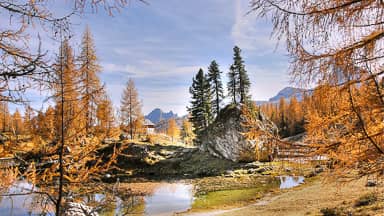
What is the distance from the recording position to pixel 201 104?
43.7m

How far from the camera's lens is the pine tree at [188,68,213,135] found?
43.4 metres

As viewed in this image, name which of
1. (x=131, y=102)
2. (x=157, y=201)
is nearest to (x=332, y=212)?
(x=157, y=201)

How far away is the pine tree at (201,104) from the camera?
43.4 meters

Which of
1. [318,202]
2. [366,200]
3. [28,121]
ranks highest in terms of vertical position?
[28,121]

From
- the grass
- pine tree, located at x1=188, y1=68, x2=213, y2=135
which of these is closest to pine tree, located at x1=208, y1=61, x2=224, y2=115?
pine tree, located at x1=188, y1=68, x2=213, y2=135

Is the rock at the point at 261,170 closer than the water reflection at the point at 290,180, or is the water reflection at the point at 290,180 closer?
the water reflection at the point at 290,180

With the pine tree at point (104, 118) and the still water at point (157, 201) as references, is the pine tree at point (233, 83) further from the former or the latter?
the pine tree at point (104, 118)

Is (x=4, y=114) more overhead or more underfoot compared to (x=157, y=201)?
more overhead

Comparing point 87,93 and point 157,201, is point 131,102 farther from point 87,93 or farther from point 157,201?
point 87,93

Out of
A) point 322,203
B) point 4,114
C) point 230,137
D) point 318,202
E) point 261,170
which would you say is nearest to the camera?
point 4,114

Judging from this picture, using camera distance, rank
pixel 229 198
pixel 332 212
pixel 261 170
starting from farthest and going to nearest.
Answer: pixel 261 170
pixel 229 198
pixel 332 212

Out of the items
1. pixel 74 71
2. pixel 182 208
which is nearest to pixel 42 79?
pixel 74 71

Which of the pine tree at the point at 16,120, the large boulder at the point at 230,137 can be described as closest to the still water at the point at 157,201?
the pine tree at the point at 16,120

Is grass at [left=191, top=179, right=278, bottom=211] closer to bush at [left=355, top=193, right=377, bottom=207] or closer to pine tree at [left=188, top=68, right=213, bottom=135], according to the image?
bush at [left=355, top=193, right=377, bottom=207]
